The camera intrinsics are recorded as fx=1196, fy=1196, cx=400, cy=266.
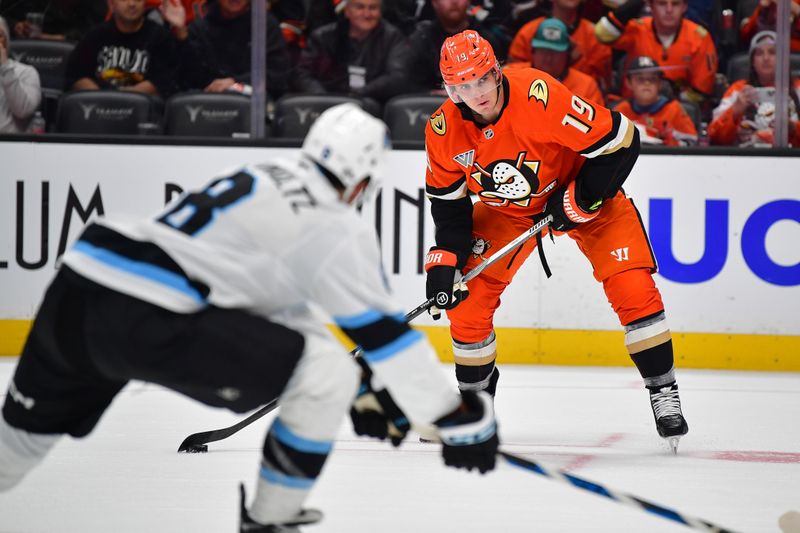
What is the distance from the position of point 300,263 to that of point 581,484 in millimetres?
749

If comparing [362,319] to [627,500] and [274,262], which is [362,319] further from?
[627,500]

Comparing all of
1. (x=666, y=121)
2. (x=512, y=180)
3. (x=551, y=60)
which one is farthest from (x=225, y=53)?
(x=512, y=180)

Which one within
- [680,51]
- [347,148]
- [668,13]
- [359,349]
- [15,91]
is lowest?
[359,349]

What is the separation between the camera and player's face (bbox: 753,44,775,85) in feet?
16.9

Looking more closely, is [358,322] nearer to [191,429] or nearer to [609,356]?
[191,429]

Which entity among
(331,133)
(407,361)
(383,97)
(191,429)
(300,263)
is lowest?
(191,429)

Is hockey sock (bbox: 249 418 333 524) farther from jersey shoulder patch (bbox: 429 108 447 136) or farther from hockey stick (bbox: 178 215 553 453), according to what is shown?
jersey shoulder patch (bbox: 429 108 447 136)

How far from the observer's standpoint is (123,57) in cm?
556

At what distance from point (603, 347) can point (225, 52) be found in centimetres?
216

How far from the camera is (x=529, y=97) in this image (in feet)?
11.5

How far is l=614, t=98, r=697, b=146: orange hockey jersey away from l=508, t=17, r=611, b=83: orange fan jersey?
210 millimetres

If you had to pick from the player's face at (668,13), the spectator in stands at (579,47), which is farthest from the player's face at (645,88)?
the player's face at (668,13)

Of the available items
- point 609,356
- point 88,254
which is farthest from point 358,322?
point 609,356

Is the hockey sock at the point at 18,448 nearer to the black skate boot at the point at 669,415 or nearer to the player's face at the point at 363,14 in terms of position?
the black skate boot at the point at 669,415
